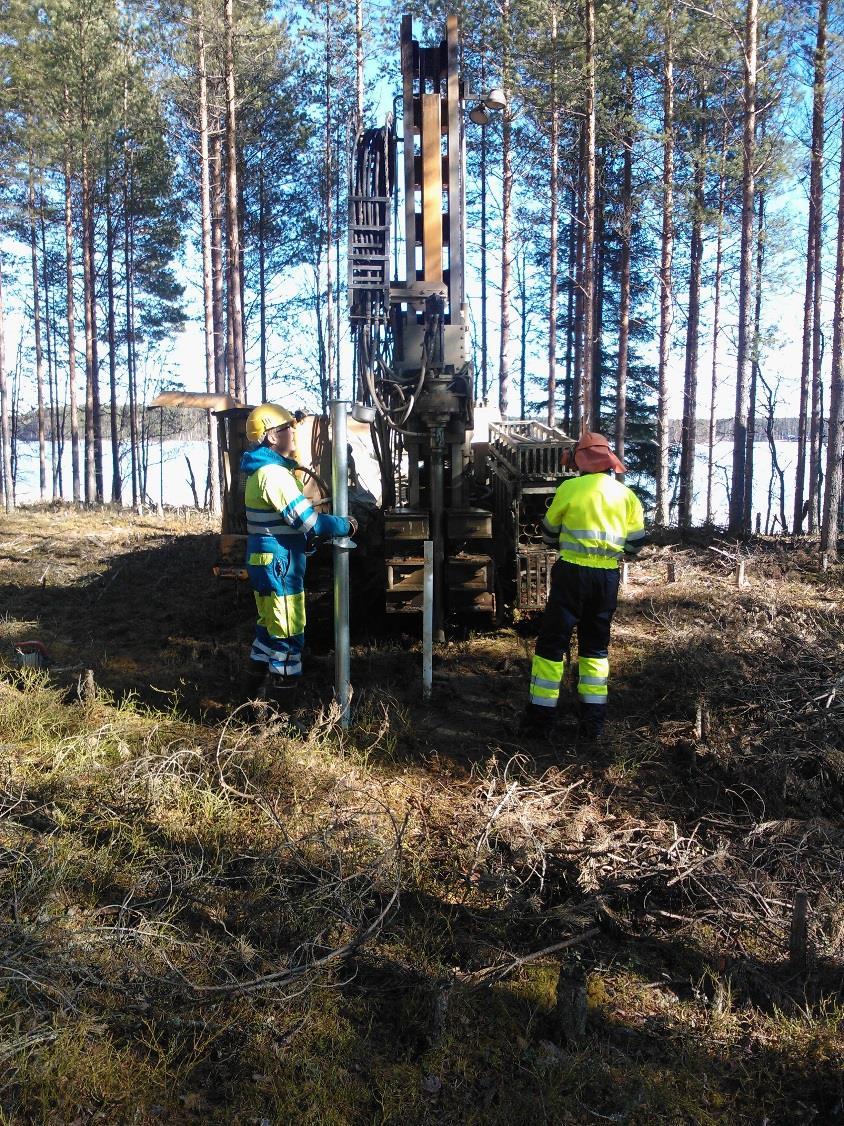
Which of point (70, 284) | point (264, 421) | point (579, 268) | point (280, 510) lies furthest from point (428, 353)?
point (70, 284)

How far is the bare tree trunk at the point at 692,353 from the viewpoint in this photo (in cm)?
1641

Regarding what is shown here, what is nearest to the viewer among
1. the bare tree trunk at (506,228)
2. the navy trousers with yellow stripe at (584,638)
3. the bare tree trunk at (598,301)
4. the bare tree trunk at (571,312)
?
the navy trousers with yellow stripe at (584,638)

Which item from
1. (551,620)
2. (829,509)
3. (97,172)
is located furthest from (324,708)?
(97,172)

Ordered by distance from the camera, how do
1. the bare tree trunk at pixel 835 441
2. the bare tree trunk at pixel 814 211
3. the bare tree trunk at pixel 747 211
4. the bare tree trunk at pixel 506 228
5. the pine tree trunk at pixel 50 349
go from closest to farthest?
→ 1. the bare tree trunk at pixel 835 441
2. the bare tree trunk at pixel 814 211
3. the bare tree trunk at pixel 747 211
4. the bare tree trunk at pixel 506 228
5. the pine tree trunk at pixel 50 349

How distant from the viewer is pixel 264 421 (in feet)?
17.1

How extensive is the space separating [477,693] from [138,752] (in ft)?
8.26

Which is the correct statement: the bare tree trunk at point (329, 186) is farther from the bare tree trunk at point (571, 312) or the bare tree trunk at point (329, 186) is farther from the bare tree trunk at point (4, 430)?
the bare tree trunk at point (4, 430)

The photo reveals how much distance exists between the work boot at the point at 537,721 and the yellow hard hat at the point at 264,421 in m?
2.54

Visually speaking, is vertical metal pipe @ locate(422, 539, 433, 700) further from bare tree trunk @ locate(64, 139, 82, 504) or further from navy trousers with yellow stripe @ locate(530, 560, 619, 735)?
bare tree trunk @ locate(64, 139, 82, 504)

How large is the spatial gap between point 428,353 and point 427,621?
2.41 m

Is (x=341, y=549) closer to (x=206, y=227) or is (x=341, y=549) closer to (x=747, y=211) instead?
(x=747, y=211)

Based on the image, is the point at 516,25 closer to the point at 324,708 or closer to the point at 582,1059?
the point at 324,708

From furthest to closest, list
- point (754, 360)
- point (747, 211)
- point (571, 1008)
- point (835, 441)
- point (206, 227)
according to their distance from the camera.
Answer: point (206, 227)
point (754, 360)
point (747, 211)
point (835, 441)
point (571, 1008)

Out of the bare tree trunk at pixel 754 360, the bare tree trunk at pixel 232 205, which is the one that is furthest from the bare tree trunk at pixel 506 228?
the bare tree trunk at pixel 232 205
